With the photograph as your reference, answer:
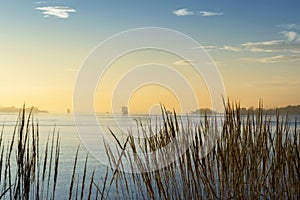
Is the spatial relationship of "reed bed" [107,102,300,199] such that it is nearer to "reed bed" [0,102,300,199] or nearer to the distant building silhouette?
"reed bed" [0,102,300,199]

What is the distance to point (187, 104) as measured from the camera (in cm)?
300

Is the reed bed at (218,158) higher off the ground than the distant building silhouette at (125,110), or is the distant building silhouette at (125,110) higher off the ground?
the distant building silhouette at (125,110)

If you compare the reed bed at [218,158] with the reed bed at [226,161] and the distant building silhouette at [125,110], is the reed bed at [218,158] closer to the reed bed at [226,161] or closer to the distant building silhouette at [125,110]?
→ the reed bed at [226,161]

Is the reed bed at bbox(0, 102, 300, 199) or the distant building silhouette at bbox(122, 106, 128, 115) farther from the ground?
the distant building silhouette at bbox(122, 106, 128, 115)

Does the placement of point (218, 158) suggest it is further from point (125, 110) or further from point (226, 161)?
point (125, 110)

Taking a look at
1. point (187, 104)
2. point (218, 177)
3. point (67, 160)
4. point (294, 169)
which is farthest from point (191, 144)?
point (67, 160)

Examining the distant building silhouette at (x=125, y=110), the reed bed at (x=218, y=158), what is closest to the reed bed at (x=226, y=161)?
the reed bed at (x=218, y=158)

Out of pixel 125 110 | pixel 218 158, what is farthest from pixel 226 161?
pixel 125 110

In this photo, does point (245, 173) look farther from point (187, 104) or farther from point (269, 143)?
point (187, 104)

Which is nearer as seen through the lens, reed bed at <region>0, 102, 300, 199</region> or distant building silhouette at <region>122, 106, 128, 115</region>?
reed bed at <region>0, 102, 300, 199</region>

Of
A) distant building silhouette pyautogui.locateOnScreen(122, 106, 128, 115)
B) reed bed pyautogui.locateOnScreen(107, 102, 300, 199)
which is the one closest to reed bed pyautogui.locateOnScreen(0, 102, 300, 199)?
reed bed pyautogui.locateOnScreen(107, 102, 300, 199)

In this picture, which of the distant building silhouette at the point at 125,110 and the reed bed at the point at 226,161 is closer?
the reed bed at the point at 226,161

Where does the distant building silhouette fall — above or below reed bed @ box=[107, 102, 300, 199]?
above

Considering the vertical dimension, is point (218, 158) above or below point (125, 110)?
below
